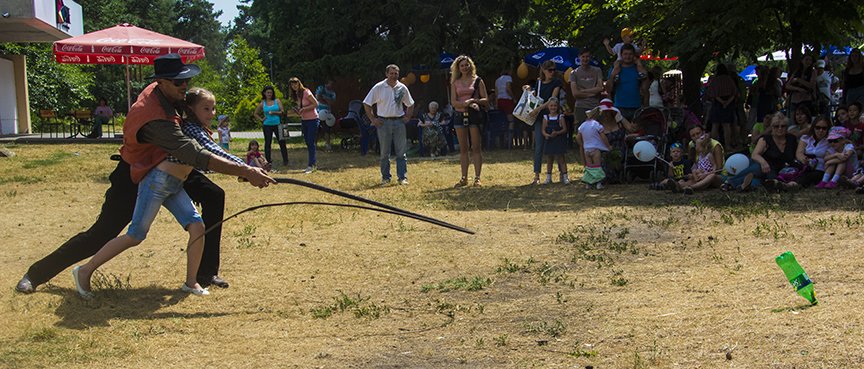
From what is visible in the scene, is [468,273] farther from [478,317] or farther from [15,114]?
[15,114]

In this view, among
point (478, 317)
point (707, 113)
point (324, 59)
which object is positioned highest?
point (324, 59)

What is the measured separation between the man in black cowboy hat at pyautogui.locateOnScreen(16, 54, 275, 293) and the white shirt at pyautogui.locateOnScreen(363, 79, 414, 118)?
22.5 feet

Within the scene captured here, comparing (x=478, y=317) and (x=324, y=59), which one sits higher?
(x=324, y=59)

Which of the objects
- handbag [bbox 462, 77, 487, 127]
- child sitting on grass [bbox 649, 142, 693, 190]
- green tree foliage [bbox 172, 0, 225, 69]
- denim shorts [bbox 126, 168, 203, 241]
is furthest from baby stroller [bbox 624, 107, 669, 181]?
green tree foliage [bbox 172, 0, 225, 69]

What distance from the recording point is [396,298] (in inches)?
271

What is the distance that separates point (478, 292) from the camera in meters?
6.92

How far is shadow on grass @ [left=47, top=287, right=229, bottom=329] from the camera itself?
21.1 ft

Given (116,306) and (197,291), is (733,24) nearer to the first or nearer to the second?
(197,291)

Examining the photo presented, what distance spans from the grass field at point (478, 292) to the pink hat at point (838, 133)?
768 millimetres

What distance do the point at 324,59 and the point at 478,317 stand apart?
21.3m

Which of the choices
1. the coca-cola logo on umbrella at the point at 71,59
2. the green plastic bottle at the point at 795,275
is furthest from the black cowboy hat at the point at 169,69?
the coca-cola logo on umbrella at the point at 71,59

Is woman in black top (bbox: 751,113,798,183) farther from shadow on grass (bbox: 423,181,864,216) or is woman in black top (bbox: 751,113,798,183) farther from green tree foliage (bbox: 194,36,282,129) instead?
green tree foliage (bbox: 194,36,282,129)

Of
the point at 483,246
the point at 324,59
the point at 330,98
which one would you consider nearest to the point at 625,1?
the point at 330,98

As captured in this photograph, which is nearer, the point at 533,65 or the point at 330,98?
the point at 533,65
